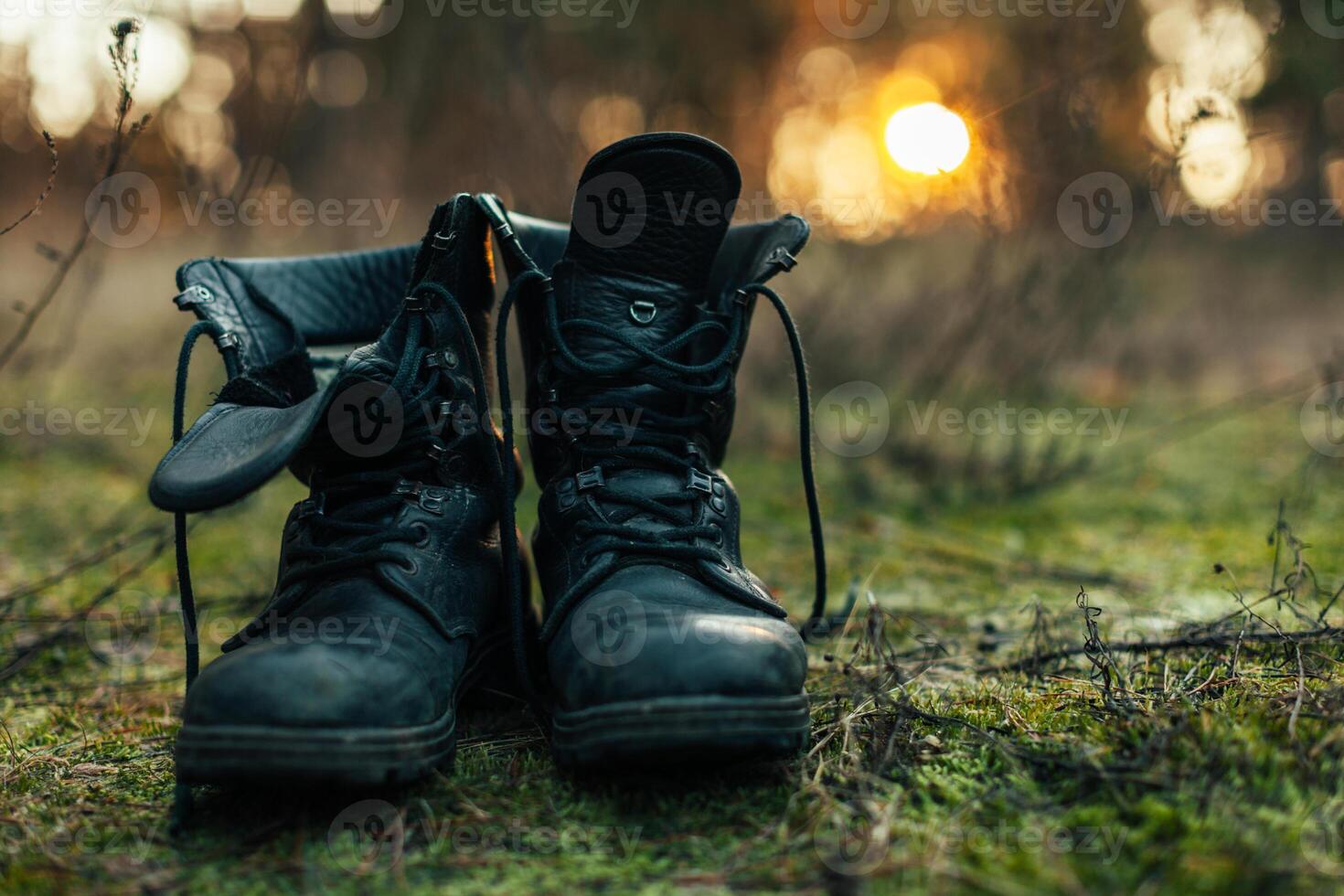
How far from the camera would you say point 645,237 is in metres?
1.58

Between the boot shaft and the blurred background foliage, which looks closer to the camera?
the boot shaft

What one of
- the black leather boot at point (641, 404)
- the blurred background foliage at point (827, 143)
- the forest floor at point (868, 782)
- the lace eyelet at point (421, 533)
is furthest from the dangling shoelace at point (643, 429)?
the blurred background foliage at point (827, 143)

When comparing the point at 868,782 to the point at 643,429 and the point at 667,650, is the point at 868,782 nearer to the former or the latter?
the point at 667,650

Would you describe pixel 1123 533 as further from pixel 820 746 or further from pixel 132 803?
pixel 132 803

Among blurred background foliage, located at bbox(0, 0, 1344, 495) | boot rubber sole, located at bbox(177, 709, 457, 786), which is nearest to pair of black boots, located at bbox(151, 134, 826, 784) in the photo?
boot rubber sole, located at bbox(177, 709, 457, 786)

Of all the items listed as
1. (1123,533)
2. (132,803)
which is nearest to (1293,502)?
(1123,533)

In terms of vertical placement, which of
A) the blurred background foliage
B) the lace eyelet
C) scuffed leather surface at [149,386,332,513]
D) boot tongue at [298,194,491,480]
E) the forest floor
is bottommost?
the forest floor

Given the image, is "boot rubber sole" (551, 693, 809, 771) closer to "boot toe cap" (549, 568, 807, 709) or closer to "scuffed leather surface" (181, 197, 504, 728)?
"boot toe cap" (549, 568, 807, 709)

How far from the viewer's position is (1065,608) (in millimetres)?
2158

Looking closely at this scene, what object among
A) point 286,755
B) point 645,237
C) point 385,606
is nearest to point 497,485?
point 385,606

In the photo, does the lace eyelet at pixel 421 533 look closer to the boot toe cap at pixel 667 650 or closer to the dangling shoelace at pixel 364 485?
the dangling shoelace at pixel 364 485

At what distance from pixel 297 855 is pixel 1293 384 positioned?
5988 mm

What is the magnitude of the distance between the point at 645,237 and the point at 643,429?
32cm

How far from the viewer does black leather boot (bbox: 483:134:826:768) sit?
133 centimetres
